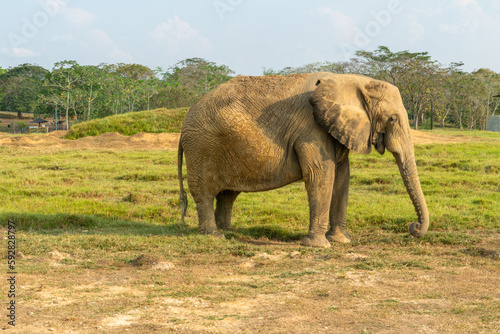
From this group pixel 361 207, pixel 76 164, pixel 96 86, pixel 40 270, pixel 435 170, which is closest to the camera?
pixel 40 270

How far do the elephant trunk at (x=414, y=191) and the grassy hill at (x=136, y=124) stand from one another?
20940 mm

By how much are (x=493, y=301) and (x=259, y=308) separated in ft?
7.24

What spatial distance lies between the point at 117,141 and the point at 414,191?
19357 millimetres

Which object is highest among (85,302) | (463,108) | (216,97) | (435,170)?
(463,108)

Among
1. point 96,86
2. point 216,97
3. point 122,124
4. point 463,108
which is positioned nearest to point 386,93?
point 216,97

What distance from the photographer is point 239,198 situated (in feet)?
39.2

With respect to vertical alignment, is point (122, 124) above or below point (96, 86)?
below

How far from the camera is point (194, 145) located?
851cm

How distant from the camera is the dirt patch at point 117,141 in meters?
24.3

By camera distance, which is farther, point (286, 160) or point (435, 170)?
point (435, 170)

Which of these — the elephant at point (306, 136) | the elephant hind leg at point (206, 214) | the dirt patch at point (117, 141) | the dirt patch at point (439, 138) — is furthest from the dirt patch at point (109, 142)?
the elephant at point (306, 136)

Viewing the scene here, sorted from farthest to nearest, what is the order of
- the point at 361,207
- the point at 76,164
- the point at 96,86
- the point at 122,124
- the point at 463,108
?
the point at 463,108
the point at 96,86
the point at 122,124
the point at 76,164
the point at 361,207

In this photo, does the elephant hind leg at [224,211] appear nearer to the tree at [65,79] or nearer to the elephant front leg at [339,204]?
the elephant front leg at [339,204]

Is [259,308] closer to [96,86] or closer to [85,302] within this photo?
[85,302]
